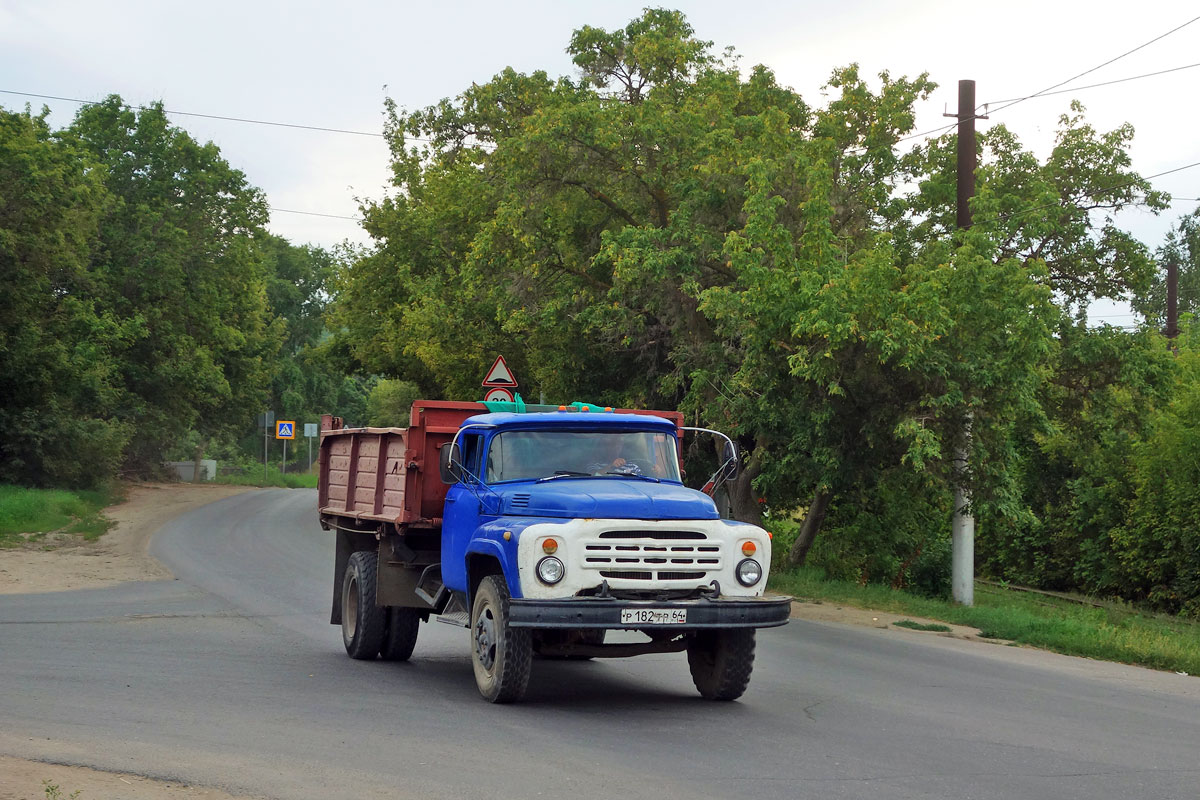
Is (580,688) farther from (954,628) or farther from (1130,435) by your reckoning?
(1130,435)

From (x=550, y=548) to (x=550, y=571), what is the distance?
0.16 meters

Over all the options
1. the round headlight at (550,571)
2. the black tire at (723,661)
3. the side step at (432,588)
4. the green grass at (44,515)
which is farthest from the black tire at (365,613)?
the green grass at (44,515)

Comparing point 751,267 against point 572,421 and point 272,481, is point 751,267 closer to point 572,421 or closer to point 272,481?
point 572,421

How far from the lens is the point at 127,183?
148 ft

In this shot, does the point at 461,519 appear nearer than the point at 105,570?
Yes

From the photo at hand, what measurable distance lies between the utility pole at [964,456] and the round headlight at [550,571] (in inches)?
435

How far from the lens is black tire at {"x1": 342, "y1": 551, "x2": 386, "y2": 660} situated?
1215 cm

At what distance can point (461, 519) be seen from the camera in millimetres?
10547

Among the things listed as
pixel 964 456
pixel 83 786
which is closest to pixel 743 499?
pixel 964 456

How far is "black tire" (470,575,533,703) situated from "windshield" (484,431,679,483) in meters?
1.00

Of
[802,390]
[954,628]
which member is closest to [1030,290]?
[802,390]

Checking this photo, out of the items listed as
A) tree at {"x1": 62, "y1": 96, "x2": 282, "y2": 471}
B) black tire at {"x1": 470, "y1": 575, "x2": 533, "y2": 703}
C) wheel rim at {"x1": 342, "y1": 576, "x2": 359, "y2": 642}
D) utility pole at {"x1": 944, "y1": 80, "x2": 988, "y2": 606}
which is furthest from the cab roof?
tree at {"x1": 62, "y1": 96, "x2": 282, "y2": 471}

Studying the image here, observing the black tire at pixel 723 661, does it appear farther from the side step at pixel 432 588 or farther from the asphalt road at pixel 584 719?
the side step at pixel 432 588

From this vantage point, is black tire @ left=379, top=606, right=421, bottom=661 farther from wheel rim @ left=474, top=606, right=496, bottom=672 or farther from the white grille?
the white grille
